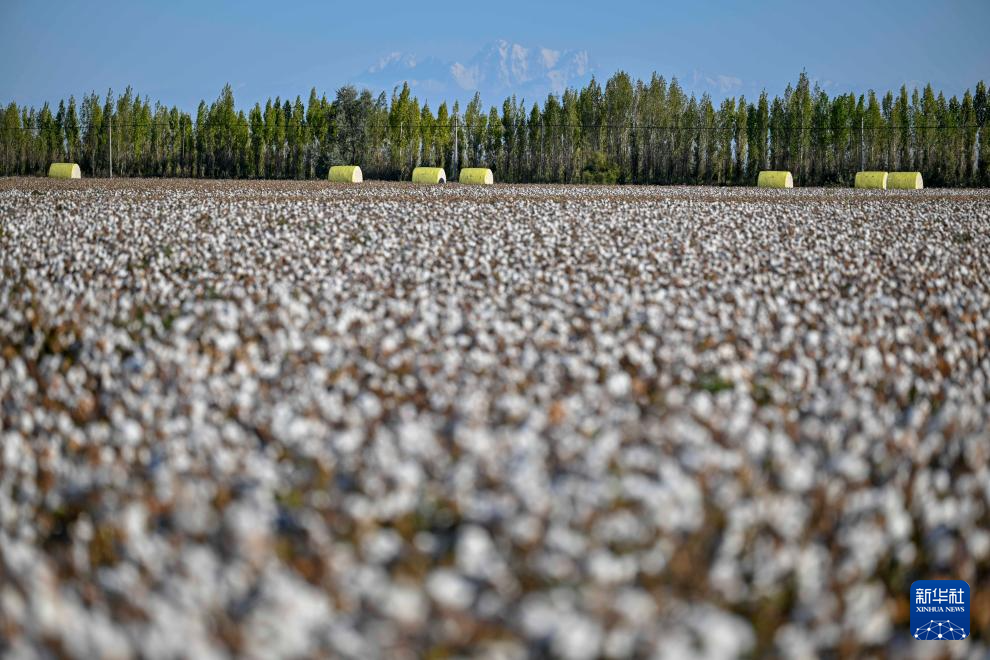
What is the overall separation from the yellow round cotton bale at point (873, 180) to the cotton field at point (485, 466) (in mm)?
31844

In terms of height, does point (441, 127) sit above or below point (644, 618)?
above

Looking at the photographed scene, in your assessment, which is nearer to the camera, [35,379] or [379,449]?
[379,449]

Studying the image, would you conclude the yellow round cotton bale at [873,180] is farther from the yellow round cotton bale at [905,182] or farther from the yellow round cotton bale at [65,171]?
the yellow round cotton bale at [65,171]

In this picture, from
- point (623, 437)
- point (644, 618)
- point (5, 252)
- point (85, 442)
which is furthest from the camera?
point (5, 252)

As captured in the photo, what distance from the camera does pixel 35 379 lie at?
Answer: 563cm

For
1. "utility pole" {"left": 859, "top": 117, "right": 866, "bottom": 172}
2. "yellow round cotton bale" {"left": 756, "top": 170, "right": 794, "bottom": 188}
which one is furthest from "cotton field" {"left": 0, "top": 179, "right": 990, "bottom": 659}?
"utility pole" {"left": 859, "top": 117, "right": 866, "bottom": 172}

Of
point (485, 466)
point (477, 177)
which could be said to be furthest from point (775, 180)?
point (485, 466)

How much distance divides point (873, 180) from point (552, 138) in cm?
1858

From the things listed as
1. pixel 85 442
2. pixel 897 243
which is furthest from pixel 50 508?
pixel 897 243

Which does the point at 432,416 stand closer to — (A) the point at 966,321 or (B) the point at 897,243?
(A) the point at 966,321

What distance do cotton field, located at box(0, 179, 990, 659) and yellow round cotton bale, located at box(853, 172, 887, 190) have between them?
31.8 meters

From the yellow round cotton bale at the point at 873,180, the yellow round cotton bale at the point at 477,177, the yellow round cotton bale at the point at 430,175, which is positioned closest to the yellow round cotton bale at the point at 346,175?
the yellow round cotton bale at the point at 430,175

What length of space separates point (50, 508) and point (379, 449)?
1.36 metres

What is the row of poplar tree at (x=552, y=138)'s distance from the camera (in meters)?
48.2
